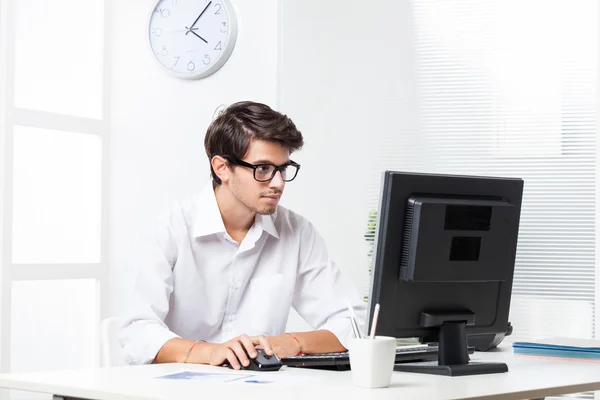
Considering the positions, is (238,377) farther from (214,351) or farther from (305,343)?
(305,343)

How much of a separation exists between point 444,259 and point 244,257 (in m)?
Answer: 0.84

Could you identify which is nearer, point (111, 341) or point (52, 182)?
point (111, 341)

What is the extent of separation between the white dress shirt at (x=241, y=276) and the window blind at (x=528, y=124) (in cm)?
121

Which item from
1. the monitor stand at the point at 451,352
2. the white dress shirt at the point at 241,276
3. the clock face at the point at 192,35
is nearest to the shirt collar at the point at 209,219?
the white dress shirt at the point at 241,276

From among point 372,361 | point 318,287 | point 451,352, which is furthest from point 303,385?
point 318,287

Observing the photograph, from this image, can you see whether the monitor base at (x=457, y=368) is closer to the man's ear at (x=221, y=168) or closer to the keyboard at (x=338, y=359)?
the keyboard at (x=338, y=359)

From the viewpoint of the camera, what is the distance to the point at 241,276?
99.1 inches

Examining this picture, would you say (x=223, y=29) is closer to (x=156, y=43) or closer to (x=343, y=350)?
(x=156, y=43)

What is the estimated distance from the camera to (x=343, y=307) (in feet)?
8.14

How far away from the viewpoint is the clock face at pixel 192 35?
399cm

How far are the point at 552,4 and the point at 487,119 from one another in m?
0.53

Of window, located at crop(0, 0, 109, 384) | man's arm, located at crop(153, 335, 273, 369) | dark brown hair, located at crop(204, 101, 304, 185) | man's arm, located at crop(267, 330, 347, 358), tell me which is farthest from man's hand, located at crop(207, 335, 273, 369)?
window, located at crop(0, 0, 109, 384)

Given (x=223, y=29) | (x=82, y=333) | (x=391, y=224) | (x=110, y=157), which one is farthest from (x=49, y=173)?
(x=391, y=224)

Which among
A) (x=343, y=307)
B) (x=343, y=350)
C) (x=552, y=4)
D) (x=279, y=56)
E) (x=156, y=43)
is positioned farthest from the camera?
(x=156, y=43)
